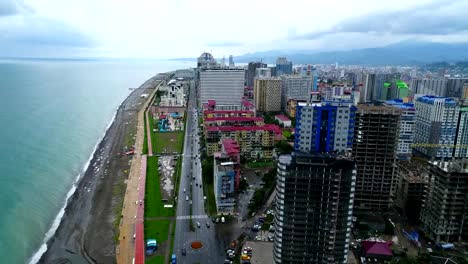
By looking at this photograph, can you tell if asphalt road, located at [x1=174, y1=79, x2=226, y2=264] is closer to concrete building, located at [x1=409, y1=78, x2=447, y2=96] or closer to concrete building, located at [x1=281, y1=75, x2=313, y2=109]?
concrete building, located at [x1=281, y1=75, x2=313, y2=109]

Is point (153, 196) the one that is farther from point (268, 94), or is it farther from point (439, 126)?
point (268, 94)

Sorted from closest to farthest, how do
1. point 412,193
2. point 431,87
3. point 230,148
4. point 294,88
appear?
point 412,193
point 230,148
point 294,88
point 431,87

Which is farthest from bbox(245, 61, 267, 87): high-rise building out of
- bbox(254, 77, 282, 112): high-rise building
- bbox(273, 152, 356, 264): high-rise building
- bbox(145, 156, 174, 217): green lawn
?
bbox(273, 152, 356, 264): high-rise building

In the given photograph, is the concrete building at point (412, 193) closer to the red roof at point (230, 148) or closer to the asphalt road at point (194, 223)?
the red roof at point (230, 148)

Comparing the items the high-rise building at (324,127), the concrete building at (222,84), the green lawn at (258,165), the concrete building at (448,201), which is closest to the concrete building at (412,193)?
the concrete building at (448,201)

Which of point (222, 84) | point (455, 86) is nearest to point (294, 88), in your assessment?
point (222, 84)
